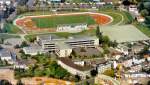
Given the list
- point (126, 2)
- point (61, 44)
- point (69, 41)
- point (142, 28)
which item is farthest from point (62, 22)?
point (126, 2)

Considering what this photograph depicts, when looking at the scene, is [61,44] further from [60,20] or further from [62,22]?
[60,20]

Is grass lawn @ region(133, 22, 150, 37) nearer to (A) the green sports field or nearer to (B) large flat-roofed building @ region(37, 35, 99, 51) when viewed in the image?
(A) the green sports field

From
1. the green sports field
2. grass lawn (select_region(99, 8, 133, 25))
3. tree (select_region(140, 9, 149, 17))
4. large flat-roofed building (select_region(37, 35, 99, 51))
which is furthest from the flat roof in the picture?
tree (select_region(140, 9, 149, 17))

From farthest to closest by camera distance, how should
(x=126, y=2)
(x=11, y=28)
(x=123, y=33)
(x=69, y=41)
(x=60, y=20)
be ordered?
(x=126, y=2) → (x=60, y=20) → (x=11, y=28) → (x=123, y=33) → (x=69, y=41)

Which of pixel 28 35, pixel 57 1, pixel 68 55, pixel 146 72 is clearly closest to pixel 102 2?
pixel 57 1

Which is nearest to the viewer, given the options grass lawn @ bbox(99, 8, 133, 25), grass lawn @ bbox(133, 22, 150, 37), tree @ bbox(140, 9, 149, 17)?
grass lawn @ bbox(133, 22, 150, 37)

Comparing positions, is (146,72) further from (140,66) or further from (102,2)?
Answer: (102,2)
